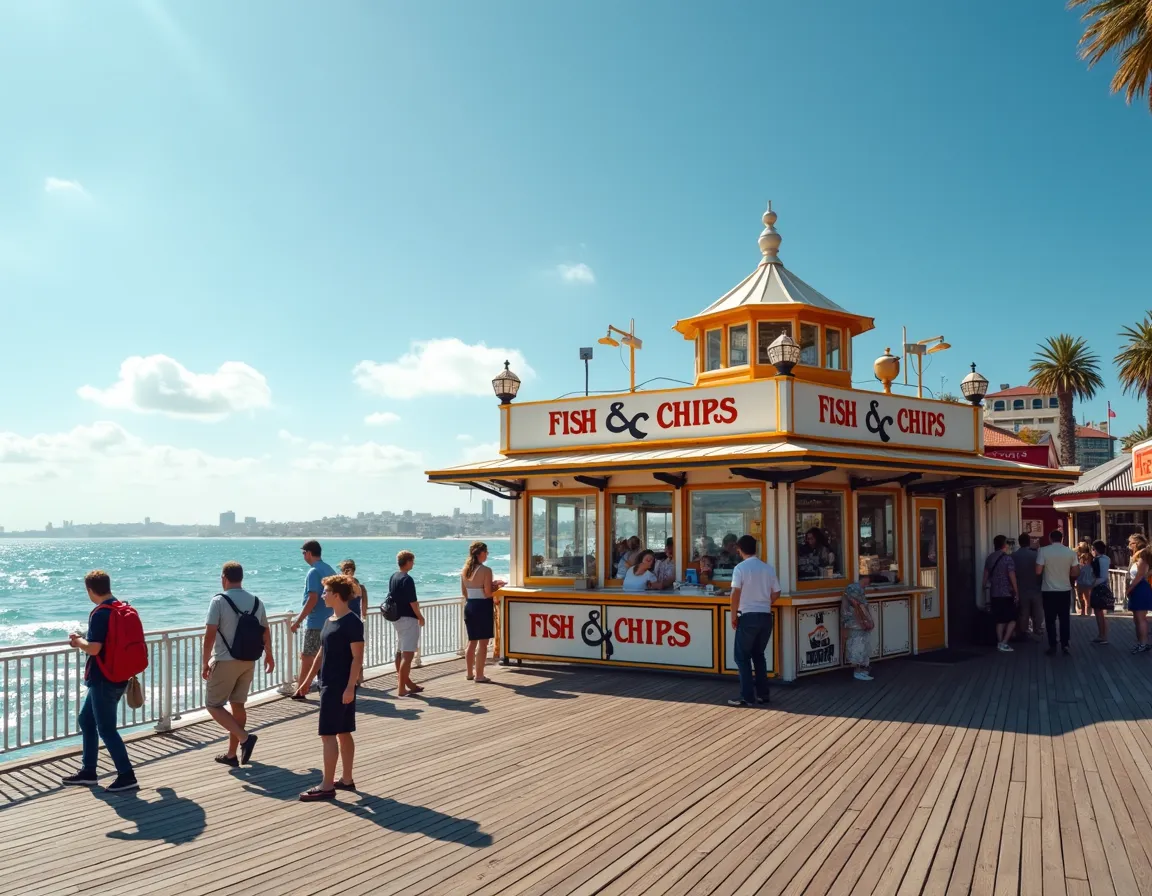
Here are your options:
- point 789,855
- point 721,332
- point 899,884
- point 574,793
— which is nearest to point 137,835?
point 574,793

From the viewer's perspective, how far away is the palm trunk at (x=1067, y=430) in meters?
40.3

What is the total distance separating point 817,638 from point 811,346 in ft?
15.5

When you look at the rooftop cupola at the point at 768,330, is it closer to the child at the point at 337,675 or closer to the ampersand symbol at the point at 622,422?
the ampersand symbol at the point at 622,422

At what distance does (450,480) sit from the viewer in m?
12.3

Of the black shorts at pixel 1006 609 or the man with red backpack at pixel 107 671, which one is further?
the black shorts at pixel 1006 609

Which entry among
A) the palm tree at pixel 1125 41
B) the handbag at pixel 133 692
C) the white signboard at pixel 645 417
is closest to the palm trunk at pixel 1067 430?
the palm tree at pixel 1125 41

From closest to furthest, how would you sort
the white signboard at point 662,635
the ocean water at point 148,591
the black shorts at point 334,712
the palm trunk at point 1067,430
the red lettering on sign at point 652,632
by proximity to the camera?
the black shorts at point 334,712
the white signboard at point 662,635
the red lettering on sign at point 652,632
the palm trunk at point 1067,430
the ocean water at point 148,591

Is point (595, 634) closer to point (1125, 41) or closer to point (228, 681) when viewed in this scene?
point (228, 681)

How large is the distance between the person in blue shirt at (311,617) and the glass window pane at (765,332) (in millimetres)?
7102

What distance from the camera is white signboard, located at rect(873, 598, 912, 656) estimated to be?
11508mm

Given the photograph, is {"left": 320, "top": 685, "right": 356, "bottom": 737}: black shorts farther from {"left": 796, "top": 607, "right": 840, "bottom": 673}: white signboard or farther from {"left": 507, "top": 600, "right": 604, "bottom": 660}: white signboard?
{"left": 796, "top": 607, "right": 840, "bottom": 673}: white signboard

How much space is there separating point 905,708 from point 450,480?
6852 millimetres

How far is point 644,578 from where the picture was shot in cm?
1124

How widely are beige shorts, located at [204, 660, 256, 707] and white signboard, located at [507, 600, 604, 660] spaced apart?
5.12 m
